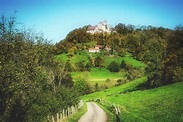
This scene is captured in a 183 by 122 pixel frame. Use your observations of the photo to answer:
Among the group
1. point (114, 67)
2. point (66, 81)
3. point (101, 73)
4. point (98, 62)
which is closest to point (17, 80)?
point (66, 81)

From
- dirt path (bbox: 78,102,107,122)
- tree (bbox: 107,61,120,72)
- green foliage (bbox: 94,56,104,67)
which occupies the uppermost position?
green foliage (bbox: 94,56,104,67)

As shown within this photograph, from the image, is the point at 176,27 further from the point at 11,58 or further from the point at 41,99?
the point at 11,58

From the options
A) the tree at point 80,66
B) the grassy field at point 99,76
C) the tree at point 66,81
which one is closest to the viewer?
the tree at point 66,81

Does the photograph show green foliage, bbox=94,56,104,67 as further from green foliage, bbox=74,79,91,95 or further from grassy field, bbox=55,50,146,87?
green foliage, bbox=74,79,91,95

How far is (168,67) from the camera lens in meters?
68.2

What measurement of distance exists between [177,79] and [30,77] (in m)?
45.3

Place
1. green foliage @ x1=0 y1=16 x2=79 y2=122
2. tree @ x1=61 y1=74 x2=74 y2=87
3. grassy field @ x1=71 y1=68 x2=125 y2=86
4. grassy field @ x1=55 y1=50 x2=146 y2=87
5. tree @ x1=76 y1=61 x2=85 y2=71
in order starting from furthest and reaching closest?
tree @ x1=76 y1=61 x2=85 y2=71
grassy field @ x1=55 y1=50 x2=146 y2=87
grassy field @ x1=71 y1=68 x2=125 y2=86
tree @ x1=61 y1=74 x2=74 y2=87
green foliage @ x1=0 y1=16 x2=79 y2=122

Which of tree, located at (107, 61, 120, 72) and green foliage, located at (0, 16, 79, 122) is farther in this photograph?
tree, located at (107, 61, 120, 72)

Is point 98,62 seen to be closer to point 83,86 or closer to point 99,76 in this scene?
point 99,76

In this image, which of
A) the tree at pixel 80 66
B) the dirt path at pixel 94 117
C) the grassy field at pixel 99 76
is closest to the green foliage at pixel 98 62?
the grassy field at pixel 99 76

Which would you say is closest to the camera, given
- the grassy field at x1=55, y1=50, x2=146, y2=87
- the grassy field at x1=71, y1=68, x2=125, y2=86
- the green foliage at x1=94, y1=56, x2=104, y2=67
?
the grassy field at x1=71, y1=68, x2=125, y2=86

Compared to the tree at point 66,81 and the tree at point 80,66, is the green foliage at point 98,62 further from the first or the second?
the tree at point 66,81

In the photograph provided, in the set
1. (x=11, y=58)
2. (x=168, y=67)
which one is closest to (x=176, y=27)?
(x=168, y=67)

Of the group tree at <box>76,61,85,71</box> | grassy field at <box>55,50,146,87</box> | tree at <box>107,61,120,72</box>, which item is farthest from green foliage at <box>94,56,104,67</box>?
tree at <box>76,61,85,71</box>
